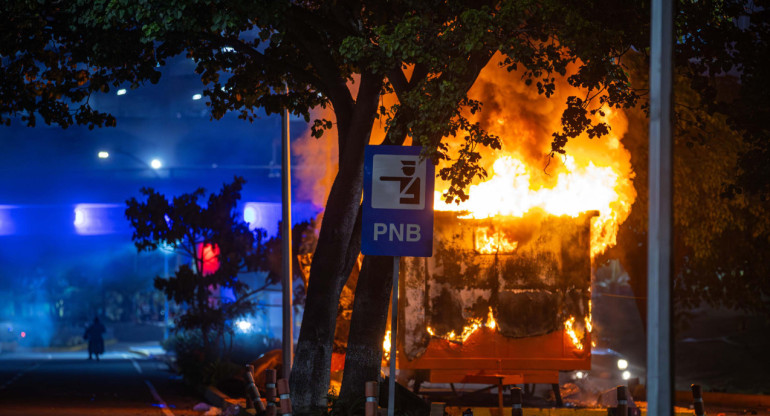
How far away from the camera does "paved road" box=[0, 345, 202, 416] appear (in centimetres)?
1688

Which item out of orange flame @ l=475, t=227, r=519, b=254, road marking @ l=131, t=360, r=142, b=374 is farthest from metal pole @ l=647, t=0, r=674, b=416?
road marking @ l=131, t=360, r=142, b=374

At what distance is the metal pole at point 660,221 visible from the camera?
7.60 meters

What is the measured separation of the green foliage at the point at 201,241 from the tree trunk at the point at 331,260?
1213cm

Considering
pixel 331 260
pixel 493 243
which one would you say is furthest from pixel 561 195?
pixel 331 260

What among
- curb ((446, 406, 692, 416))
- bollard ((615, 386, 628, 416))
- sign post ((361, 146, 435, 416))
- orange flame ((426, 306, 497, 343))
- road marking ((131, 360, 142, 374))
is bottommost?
road marking ((131, 360, 142, 374))

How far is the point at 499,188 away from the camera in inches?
684

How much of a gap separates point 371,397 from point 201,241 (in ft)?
60.7

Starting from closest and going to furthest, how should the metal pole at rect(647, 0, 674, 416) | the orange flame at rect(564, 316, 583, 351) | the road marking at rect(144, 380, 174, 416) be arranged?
the metal pole at rect(647, 0, 674, 416) < the orange flame at rect(564, 316, 583, 351) < the road marking at rect(144, 380, 174, 416)

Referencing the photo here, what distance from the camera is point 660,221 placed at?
25.5 ft

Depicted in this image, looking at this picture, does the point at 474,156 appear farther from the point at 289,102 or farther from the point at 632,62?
the point at 632,62

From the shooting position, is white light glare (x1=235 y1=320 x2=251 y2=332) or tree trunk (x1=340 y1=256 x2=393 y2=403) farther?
white light glare (x1=235 y1=320 x2=251 y2=332)

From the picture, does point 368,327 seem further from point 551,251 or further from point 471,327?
point 551,251

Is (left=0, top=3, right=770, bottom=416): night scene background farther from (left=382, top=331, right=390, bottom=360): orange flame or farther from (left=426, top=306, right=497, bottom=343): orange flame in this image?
(left=382, top=331, right=390, bottom=360): orange flame

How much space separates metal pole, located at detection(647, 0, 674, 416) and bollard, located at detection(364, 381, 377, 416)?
8.60 ft
